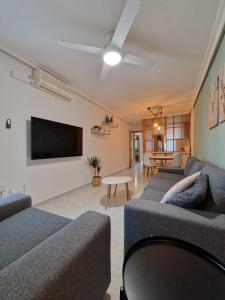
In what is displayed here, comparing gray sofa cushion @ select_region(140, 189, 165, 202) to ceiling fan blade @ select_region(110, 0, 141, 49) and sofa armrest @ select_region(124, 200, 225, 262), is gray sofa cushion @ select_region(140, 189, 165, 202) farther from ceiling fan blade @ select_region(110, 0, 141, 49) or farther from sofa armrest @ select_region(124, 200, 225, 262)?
ceiling fan blade @ select_region(110, 0, 141, 49)

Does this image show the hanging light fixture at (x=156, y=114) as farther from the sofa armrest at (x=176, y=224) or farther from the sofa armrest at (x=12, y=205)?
the sofa armrest at (x=12, y=205)

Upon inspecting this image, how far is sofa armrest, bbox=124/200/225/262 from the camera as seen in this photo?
3.26 ft

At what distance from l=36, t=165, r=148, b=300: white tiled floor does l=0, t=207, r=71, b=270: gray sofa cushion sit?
0.62 m

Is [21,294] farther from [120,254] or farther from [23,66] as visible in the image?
[23,66]

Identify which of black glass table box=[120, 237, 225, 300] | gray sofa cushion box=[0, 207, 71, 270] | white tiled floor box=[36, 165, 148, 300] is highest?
black glass table box=[120, 237, 225, 300]

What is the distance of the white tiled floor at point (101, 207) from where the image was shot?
1331mm

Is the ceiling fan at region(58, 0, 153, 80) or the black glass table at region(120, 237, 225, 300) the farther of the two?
the ceiling fan at region(58, 0, 153, 80)

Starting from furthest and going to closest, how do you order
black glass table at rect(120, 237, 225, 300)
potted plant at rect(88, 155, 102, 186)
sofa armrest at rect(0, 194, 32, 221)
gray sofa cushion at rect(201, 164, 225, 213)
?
1. potted plant at rect(88, 155, 102, 186)
2. sofa armrest at rect(0, 194, 32, 221)
3. gray sofa cushion at rect(201, 164, 225, 213)
4. black glass table at rect(120, 237, 225, 300)

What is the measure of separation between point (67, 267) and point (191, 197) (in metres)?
0.98

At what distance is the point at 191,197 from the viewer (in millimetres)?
1208

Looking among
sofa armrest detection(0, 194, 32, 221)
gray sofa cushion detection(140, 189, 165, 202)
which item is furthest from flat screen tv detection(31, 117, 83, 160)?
gray sofa cushion detection(140, 189, 165, 202)

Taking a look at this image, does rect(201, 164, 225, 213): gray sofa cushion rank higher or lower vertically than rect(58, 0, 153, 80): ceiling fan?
lower

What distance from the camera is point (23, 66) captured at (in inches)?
98.0

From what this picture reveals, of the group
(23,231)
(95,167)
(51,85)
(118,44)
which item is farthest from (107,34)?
(95,167)
